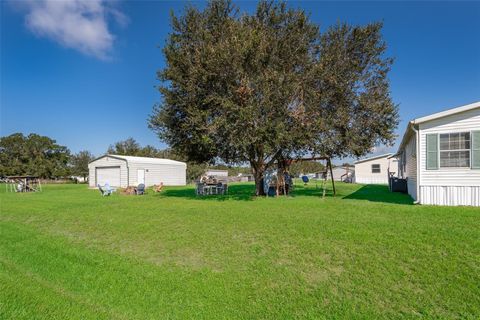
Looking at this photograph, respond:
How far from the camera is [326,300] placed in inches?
161

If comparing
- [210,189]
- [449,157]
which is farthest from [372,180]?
[449,157]

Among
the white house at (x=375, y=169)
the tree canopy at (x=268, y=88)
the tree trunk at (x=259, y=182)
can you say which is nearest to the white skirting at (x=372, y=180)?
the white house at (x=375, y=169)

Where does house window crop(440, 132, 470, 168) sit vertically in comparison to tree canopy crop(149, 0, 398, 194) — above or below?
below

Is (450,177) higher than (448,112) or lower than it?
lower

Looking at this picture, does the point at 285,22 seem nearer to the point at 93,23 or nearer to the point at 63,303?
the point at 93,23

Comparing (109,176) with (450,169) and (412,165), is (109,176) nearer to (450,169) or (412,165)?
(412,165)

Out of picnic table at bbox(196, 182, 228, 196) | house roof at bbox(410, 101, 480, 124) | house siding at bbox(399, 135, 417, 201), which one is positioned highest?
house roof at bbox(410, 101, 480, 124)

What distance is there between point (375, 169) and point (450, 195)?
85.0 feet

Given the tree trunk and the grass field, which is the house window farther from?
the tree trunk

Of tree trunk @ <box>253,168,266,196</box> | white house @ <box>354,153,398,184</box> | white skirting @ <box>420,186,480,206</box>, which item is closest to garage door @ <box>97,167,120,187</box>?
tree trunk @ <box>253,168,266,196</box>

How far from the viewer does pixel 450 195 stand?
9984 mm

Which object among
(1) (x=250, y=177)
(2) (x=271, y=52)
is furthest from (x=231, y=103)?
(1) (x=250, y=177)

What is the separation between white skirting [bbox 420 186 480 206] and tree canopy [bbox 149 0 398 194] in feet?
16.9

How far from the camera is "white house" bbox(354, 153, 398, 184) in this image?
3347cm
